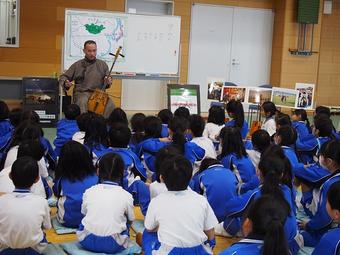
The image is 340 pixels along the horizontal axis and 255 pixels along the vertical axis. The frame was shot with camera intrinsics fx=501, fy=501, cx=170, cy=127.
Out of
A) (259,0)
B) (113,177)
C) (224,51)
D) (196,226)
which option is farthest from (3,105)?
(259,0)

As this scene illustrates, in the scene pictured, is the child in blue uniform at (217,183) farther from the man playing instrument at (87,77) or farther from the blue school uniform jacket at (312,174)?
the man playing instrument at (87,77)

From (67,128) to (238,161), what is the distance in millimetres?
1992

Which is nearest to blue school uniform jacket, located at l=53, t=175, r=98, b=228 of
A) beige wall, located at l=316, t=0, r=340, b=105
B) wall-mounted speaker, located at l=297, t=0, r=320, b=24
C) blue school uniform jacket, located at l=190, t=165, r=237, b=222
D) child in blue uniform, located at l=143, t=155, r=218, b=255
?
blue school uniform jacket, located at l=190, t=165, r=237, b=222

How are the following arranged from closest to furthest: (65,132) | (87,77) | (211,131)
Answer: (65,132) < (211,131) < (87,77)

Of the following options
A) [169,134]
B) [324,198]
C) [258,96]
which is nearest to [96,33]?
[258,96]

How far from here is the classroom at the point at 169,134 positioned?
8.80 feet

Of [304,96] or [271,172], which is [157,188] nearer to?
[271,172]

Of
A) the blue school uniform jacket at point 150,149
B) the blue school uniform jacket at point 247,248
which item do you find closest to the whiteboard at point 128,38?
the blue school uniform jacket at point 150,149

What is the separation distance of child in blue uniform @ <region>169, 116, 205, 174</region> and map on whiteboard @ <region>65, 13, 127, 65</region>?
3.65 m

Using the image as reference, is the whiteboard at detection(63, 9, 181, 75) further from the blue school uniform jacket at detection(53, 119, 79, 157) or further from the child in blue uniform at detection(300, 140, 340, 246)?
the child in blue uniform at detection(300, 140, 340, 246)

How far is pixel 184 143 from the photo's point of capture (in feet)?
13.5

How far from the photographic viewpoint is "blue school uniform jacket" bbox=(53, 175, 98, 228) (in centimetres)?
338

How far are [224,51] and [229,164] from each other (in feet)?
24.2

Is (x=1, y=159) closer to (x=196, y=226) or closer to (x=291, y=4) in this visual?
(x=196, y=226)
